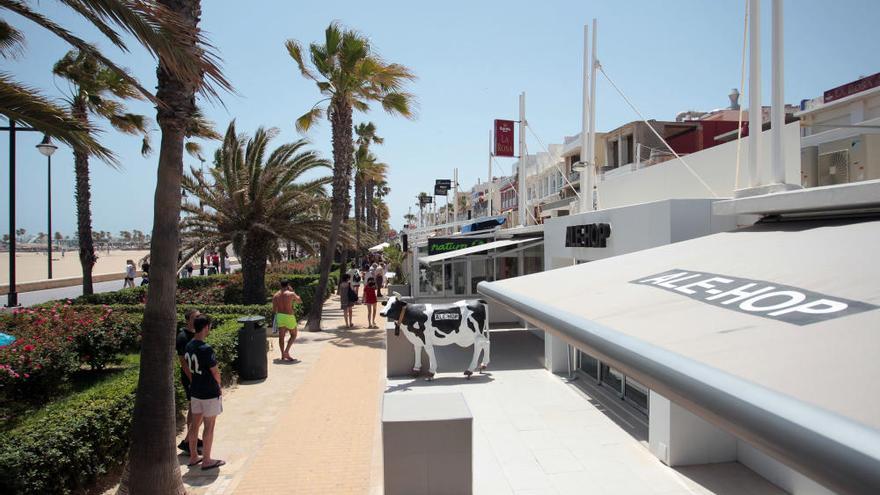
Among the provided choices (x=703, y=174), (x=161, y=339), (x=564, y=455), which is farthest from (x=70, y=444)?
(x=703, y=174)

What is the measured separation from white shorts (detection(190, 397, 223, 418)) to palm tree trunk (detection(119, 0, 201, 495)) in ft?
2.39

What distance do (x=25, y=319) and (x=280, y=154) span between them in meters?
9.23

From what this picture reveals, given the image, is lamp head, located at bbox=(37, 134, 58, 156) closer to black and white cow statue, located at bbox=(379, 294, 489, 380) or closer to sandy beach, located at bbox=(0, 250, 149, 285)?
black and white cow statue, located at bbox=(379, 294, 489, 380)

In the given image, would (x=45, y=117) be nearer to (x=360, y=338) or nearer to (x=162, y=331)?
(x=162, y=331)

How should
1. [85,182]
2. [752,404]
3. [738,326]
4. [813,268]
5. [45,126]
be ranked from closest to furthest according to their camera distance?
[752,404]
[738,326]
[813,268]
[45,126]
[85,182]

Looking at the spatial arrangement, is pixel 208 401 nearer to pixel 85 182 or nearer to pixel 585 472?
pixel 585 472

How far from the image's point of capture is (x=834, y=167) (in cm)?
568

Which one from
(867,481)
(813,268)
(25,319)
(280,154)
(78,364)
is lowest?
(78,364)

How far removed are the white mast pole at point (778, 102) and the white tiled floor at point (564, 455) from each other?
3.31 meters

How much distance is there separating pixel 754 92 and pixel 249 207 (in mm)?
14113

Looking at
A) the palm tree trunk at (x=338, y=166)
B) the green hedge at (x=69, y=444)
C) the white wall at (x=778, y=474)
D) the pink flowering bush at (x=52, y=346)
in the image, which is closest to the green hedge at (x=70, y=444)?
the green hedge at (x=69, y=444)

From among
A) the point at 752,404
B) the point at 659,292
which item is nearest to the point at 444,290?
the point at 659,292

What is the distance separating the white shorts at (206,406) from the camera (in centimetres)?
581

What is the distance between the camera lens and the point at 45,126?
5.69 meters
